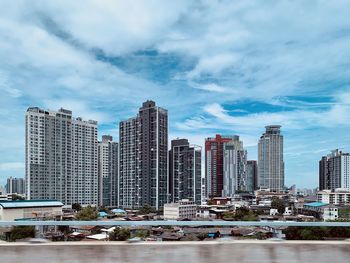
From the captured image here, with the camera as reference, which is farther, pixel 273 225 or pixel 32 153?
pixel 32 153

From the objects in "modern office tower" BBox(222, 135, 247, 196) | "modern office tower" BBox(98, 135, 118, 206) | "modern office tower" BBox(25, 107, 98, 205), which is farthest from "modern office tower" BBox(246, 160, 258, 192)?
"modern office tower" BBox(25, 107, 98, 205)

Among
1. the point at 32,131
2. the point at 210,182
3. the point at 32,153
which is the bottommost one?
the point at 210,182

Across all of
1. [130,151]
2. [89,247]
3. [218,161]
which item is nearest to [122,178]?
[130,151]

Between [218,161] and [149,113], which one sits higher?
[149,113]

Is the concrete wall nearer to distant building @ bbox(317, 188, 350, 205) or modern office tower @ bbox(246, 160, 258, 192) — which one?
distant building @ bbox(317, 188, 350, 205)

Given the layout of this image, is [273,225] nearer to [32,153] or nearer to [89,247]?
[89,247]

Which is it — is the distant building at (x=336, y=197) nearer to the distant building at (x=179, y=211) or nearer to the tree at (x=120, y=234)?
the distant building at (x=179, y=211)

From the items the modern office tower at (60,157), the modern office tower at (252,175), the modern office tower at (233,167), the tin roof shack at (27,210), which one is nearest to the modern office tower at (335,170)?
the modern office tower at (233,167)

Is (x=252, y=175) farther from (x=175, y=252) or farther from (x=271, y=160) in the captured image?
(x=175, y=252)

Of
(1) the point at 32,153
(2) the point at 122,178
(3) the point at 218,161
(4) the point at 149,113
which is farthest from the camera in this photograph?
(3) the point at 218,161
